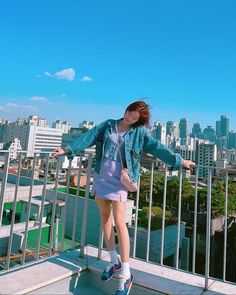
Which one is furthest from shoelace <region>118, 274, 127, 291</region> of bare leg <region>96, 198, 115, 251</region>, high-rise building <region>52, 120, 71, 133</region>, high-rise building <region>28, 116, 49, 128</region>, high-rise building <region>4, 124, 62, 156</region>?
high-rise building <region>52, 120, 71, 133</region>

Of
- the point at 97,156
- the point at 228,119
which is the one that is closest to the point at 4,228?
the point at 97,156

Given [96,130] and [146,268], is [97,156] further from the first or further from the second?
[146,268]

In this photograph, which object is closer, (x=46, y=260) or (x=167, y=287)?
(x=167, y=287)

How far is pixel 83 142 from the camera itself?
2.26 meters

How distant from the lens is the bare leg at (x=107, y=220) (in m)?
2.22

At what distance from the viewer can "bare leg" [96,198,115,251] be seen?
2.22 meters

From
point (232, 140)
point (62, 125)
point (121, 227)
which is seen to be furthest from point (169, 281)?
point (232, 140)

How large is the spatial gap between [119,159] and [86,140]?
0.32 meters

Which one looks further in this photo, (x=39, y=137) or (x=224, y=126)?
(x=224, y=126)

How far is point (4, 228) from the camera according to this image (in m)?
9.95

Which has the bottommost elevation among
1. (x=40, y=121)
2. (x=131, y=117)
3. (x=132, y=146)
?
(x=132, y=146)

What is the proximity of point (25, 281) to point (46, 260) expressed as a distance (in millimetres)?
429

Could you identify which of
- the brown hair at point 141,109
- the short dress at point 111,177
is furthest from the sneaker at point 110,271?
the brown hair at point 141,109

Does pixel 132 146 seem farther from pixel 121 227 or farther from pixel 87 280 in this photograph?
pixel 87 280
